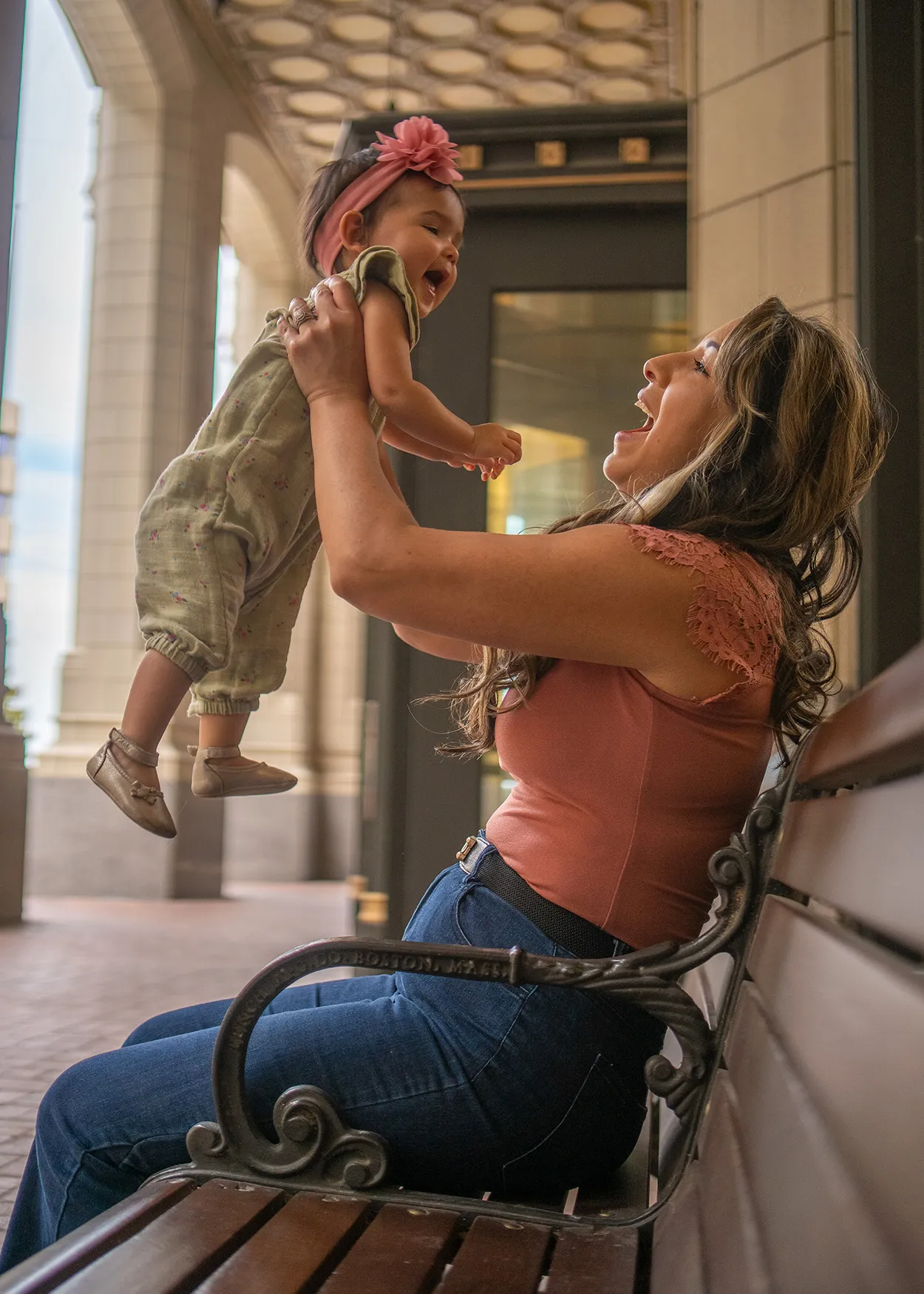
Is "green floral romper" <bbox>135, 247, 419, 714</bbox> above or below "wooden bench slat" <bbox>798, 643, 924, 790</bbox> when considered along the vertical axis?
above

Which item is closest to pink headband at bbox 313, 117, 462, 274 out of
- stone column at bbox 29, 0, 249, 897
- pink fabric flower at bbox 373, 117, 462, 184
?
pink fabric flower at bbox 373, 117, 462, 184

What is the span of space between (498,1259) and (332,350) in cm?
94

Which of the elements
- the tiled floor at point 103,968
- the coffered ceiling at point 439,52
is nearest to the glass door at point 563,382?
the tiled floor at point 103,968

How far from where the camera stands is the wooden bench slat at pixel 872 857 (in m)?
0.63

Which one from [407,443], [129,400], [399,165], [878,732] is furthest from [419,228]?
[129,400]

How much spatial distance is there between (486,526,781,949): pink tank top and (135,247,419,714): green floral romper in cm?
43

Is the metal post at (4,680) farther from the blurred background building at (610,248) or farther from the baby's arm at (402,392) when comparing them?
the baby's arm at (402,392)

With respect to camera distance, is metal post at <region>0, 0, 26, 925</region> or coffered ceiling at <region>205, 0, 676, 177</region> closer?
metal post at <region>0, 0, 26, 925</region>

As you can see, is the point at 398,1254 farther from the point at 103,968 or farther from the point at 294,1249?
the point at 103,968

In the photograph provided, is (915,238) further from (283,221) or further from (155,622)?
(283,221)

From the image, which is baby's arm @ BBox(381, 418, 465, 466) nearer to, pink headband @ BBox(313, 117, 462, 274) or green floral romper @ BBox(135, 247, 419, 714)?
green floral romper @ BBox(135, 247, 419, 714)

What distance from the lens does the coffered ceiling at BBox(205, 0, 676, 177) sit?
29.1ft

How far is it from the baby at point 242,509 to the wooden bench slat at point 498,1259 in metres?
0.59

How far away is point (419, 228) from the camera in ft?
5.07
